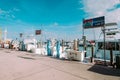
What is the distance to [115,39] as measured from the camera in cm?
1838

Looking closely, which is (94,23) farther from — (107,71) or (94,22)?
(107,71)

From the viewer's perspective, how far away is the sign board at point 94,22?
1449 centimetres

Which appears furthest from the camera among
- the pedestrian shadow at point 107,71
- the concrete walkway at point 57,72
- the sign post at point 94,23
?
the sign post at point 94,23

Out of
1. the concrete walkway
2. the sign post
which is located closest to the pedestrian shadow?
the concrete walkway

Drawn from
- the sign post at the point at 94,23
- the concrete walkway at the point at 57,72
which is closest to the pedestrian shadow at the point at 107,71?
the concrete walkway at the point at 57,72

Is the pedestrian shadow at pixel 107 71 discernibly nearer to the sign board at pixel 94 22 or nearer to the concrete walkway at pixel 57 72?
the concrete walkway at pixel 57 72

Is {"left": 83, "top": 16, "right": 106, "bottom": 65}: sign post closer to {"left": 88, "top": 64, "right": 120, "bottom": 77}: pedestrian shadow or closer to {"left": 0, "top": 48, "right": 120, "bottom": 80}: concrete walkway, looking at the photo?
{"left": 0, "top": 48, "right": 120, "bottom": 80}: concrete walkway

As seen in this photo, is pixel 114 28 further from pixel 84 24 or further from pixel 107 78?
pixel 107 78

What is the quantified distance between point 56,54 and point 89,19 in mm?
6741

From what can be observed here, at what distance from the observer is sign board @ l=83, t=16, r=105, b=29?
570 inches

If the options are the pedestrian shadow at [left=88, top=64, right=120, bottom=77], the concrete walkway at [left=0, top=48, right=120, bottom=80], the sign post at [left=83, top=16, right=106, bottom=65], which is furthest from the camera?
→ the sign post at [left=83, top=16, right=106, bottom=65]

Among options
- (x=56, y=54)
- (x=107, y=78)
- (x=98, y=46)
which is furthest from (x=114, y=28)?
(x=107, y=78)

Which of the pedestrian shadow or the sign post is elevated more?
the sign post

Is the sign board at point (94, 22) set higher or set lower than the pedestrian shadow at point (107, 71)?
higher
